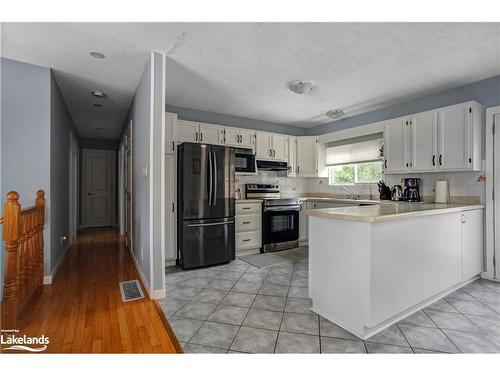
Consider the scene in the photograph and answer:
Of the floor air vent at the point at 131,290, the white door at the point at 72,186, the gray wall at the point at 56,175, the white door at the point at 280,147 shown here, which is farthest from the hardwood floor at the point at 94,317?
the white door at the point at 280,147

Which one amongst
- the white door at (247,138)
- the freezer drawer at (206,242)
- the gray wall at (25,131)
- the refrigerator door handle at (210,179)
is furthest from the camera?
the white door at (247,138)

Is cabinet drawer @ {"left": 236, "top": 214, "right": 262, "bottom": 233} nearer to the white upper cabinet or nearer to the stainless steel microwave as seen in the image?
the stainless steel microwave

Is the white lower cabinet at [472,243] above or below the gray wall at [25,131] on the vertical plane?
below

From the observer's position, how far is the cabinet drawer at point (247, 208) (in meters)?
3.92

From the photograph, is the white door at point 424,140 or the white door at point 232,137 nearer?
the white door at point 424,140

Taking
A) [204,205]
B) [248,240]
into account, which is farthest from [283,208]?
[204,205]

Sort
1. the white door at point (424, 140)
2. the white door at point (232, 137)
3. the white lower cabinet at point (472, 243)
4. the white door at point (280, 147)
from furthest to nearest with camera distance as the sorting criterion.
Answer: the white door at point (280, 147), the white door at point (232, 137), the white door at point (424, 140), the white lower cabinet at point (472, 243)

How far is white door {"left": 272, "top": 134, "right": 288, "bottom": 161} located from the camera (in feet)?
15.2

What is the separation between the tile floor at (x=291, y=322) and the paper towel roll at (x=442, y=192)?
3.25ft

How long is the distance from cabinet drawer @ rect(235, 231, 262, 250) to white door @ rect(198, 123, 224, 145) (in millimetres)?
1516

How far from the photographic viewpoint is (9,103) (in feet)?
8.41

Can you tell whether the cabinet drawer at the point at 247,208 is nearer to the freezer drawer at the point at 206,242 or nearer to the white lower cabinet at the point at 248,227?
the white lower cabinet at the point at 248,227

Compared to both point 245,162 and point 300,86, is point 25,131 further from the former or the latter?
point 300,86
